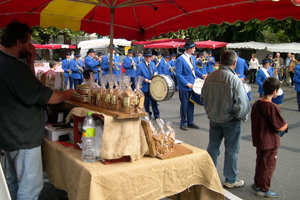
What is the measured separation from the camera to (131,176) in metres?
2.52

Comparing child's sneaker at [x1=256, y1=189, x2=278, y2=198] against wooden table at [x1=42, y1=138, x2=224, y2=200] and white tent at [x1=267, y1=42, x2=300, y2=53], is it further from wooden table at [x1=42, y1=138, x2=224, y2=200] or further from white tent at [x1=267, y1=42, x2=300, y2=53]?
white tent at [x1=267, y1=42, x2=300, y2=53]

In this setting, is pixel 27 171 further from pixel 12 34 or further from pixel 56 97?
pixel 12 34

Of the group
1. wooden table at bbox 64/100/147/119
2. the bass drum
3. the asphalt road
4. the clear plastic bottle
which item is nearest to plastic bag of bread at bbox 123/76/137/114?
wooden table at bbox 64/100/147/119

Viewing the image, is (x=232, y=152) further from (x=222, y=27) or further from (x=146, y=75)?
(x=222, y=27)

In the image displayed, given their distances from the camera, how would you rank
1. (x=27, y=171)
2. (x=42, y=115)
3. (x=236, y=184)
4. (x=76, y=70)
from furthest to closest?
1. (x=76, y=70)
2. (x=236, y=184)
3. (x=42, y=115)
4. (x=27, y=171)

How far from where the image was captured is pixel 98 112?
2691 millimetres

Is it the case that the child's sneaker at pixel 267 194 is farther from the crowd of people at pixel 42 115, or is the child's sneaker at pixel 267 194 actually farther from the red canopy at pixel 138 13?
the red canopy at pixel 138 13

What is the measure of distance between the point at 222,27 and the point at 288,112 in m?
15.2

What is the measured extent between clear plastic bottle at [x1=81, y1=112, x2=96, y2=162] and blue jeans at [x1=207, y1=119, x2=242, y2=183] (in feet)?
6.37

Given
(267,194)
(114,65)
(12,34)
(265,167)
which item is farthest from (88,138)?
(114,65)

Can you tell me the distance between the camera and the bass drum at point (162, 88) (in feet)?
21.8

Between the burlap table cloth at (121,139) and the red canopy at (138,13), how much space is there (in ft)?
6.52

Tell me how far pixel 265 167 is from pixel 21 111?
305 centimetres

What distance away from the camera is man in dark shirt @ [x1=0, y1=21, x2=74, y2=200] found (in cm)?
255
